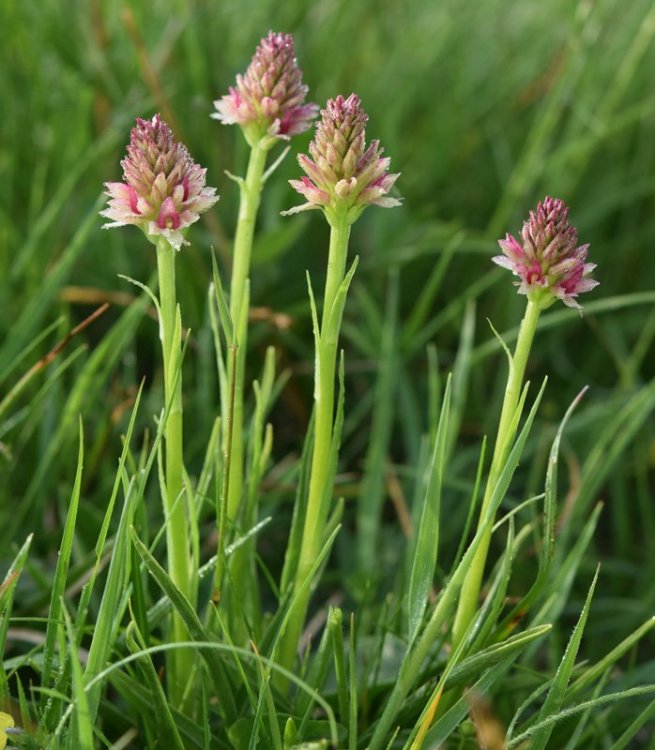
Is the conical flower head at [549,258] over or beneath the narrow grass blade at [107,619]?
over

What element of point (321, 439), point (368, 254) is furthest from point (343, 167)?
point (368, 254)

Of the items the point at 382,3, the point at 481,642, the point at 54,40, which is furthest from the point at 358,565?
the point at 382,3

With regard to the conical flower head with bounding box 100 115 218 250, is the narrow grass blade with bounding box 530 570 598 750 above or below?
below

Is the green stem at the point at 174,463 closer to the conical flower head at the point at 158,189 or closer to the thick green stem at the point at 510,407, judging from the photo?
the conical flower head at the point at 158,189

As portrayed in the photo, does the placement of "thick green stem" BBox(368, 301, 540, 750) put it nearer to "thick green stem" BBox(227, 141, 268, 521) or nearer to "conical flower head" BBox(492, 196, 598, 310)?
"conical flower head" BBox(492, 196, 598, 310)

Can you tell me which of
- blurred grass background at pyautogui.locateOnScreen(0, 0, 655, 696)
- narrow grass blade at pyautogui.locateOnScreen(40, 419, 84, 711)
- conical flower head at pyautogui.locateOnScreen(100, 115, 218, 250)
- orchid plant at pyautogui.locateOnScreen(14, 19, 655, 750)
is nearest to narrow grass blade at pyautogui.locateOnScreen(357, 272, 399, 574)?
blurred grass background at pyautogui.locateOnScreen(0, 0, 655, 696)

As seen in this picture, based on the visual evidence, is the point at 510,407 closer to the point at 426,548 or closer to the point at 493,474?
the point at 493,474

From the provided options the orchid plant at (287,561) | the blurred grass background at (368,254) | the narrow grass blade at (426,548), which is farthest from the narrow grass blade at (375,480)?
the narrow grass blade at (426,548)
